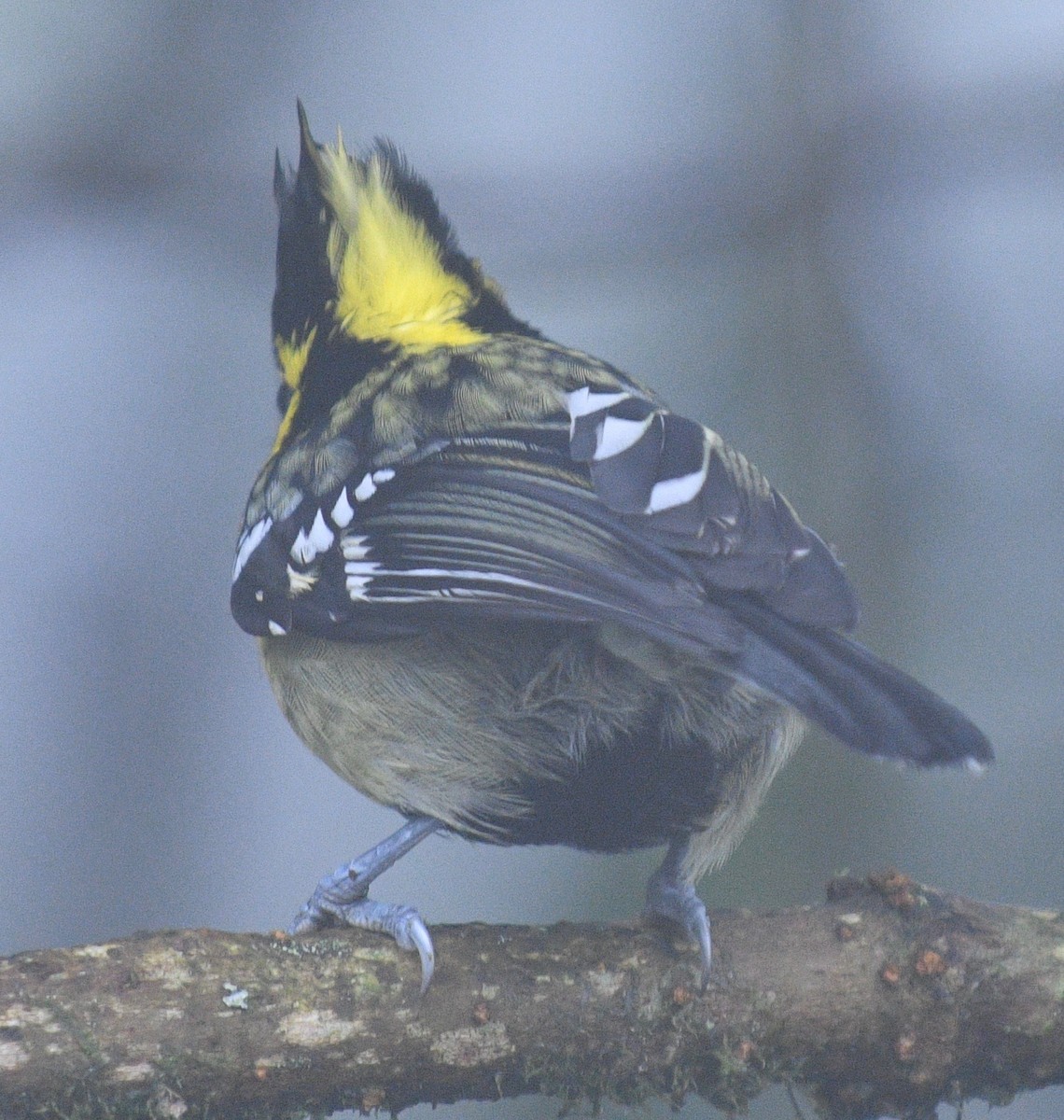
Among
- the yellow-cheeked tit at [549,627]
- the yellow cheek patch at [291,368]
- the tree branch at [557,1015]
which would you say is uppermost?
the yellow cheek patch at [291,368]

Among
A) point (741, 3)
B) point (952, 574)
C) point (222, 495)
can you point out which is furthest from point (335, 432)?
point (741, 3)

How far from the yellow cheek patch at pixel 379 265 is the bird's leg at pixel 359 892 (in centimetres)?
116

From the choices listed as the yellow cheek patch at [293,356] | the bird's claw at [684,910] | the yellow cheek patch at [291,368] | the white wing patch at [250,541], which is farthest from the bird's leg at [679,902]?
the yellow cheek patch at [293,356]

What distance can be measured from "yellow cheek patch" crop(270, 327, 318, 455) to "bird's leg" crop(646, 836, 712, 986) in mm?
1234

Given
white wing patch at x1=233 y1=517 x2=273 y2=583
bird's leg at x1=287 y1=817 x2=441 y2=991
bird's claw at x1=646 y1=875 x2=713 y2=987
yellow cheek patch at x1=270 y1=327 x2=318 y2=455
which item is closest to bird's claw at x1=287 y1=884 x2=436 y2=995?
bird's leg at x1=287 y1=817 x2=441 y2=991

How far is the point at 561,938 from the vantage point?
7.18 feet

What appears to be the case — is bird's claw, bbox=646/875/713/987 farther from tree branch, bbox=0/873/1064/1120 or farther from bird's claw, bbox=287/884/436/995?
bird's claw, bbox=287/884/436/995

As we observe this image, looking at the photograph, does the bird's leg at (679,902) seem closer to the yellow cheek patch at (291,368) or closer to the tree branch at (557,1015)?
the tree branch at (557,1015)

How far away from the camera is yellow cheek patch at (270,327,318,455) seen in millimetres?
3068

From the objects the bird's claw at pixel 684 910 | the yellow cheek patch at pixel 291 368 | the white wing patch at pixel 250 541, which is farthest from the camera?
the yellow cheek patch at pixel 291 368

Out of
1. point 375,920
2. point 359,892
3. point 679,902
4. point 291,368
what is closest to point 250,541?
point 291,368

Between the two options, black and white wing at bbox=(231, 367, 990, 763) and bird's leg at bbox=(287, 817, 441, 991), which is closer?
black and white wing at bbox=(231, 367, 990, 763)

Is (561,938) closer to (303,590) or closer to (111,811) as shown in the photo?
(303,590)

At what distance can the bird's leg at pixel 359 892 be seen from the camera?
2242 millimetres
